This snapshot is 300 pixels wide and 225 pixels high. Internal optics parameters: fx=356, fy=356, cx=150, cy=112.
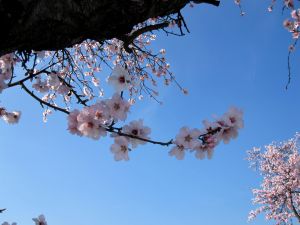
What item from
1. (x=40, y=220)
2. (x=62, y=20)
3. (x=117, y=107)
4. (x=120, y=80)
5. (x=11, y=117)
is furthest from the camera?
(x=40, y=220)

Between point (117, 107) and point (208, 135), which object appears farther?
point (208, 135)

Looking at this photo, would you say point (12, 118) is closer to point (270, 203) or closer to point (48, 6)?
point (48, 6)

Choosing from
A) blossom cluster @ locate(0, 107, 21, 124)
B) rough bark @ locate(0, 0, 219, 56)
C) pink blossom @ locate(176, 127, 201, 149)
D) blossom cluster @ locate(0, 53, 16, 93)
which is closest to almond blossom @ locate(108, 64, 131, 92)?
rough bark @ locate(0, 0, 219, 56)

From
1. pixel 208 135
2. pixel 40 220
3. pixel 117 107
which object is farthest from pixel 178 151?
pixel 40 220

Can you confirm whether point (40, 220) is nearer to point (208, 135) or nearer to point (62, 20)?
point (208, 135)

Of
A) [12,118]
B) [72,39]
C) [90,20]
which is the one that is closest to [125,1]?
[90,20]

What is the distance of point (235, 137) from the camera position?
96.4 inches

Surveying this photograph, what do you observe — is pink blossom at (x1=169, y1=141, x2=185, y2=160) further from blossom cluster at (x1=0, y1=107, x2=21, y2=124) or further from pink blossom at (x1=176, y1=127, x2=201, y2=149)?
blossom cluster at (x1=0, y1=107, x2=21, y2=124)

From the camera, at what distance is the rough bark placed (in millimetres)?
1745

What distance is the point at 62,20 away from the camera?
184 cm

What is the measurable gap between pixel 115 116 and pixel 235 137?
2.77 feet

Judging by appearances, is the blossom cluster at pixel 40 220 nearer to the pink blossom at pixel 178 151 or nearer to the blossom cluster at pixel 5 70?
the blossom cluster at pixel 5 70

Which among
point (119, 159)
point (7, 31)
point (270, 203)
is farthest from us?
point (270, 203)

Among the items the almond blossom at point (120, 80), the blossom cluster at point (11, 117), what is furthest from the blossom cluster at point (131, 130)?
the blossom cluster at point (11, 117)
